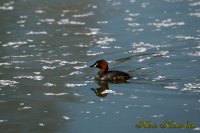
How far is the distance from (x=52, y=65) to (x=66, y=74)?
113 cm

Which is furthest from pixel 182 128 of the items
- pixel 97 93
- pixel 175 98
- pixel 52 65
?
pixel 52 65

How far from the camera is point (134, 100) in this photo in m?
13.0

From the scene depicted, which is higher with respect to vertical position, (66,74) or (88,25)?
(88,25)

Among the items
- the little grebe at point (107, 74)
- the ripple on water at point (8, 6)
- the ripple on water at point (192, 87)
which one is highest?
the ripple on water at point (8, 6)

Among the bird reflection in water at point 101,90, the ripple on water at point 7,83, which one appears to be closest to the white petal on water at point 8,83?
the ripple on water at point 7,83

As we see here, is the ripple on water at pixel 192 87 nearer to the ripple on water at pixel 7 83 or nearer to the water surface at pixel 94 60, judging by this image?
the water surface at pixel 94 60

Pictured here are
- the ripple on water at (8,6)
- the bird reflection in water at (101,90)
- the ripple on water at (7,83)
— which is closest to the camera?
the bird reflection in water at (101,90)

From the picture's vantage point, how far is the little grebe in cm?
1505

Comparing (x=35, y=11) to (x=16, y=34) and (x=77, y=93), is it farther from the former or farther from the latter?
(x=77, y=93)

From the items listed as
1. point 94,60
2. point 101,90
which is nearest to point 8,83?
point 101,90

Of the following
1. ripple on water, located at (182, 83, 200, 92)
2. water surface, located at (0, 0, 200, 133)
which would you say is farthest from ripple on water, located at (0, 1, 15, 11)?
ripple on water, located at (182, 83, 200, 92)

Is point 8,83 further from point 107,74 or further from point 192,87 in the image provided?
point 192,87

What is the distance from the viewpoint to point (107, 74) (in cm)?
1542

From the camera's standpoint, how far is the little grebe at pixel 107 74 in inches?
593
